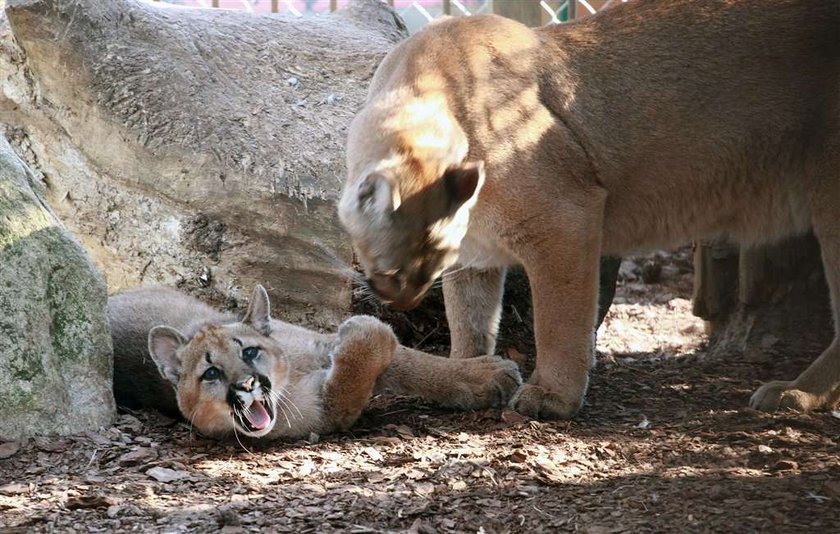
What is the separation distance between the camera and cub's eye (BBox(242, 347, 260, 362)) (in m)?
4.99

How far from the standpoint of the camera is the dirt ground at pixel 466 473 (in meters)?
3.73

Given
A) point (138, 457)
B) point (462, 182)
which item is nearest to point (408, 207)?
point (462, 182)

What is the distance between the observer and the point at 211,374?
194 inches

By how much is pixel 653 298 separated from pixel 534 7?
8.29 feet

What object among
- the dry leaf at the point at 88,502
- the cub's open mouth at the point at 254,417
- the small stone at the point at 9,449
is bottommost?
the dry leaf at the point at 88,502

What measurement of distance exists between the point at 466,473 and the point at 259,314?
5.24 ft

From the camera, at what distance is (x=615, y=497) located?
393 cm

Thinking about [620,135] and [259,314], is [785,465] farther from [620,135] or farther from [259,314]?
[259,314]

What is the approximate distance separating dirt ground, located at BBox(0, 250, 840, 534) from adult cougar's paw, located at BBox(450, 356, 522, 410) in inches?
4.1

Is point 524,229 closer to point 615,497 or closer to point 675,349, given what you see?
point 615,497

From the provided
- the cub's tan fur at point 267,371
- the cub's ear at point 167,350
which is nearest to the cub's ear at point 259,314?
the cub's tan fur at point 267,371

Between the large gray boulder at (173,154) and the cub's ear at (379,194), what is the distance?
160cm

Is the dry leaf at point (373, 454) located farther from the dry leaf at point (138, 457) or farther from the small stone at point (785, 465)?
the small stone at point (785, 465)

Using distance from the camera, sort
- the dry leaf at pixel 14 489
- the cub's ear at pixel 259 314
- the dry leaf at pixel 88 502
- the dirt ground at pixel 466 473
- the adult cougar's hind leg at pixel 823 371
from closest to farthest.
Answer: the dirt ground at pixel 466 473 < the dry leaf at pixel 88 502 < the dry leaf at pixel 14 489 < the adult cougar's hind leg at pixel 823 371 < the cub's ear at pixel 259 314
